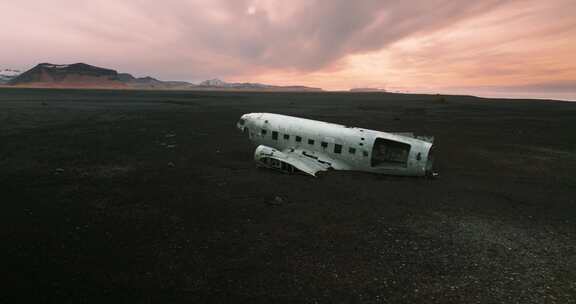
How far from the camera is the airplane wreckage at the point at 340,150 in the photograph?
21500mm

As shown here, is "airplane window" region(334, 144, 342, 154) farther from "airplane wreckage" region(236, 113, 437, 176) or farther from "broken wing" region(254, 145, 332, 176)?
"broken wing" region(254, 145, 332, 176)

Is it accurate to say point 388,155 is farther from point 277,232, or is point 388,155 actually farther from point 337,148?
point 277,232

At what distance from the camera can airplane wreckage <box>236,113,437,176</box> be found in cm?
2150

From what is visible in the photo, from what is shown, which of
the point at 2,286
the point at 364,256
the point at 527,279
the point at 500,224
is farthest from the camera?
the point at 500,224

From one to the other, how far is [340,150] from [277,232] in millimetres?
10317

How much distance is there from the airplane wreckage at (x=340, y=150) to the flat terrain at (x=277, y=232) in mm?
889

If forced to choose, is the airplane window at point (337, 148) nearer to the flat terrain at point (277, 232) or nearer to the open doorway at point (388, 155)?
the flat terrain at point (277, 232)

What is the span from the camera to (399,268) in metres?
11.6

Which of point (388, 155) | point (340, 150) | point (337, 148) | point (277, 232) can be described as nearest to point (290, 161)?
point (337, 148)

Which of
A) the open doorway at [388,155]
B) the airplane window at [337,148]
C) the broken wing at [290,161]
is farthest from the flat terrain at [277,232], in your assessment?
the airplane window at [337,148]

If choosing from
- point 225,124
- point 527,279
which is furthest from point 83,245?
point 225,124

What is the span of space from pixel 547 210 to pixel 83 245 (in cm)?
2432

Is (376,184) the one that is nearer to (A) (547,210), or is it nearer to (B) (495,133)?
(A) (547,210)

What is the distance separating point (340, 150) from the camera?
22.7 metres
